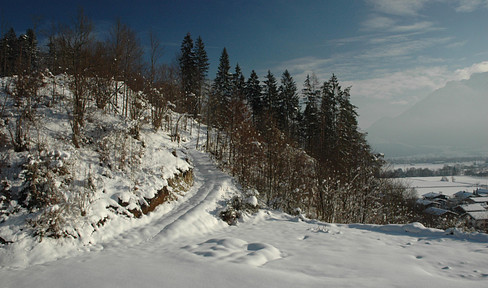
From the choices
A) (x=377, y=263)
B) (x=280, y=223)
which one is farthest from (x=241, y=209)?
(x=377, y=263)

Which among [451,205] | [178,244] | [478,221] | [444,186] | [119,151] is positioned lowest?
[451,205]

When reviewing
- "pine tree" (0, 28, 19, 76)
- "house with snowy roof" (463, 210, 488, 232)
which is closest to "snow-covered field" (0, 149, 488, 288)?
"house with snowy roof" (463, 210, 488, 232)

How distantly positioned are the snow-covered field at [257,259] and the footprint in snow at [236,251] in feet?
0.08

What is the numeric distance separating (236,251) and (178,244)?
2.21 meters

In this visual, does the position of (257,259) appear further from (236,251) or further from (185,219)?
(185,219)

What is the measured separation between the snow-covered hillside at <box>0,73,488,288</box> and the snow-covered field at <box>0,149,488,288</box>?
3 centimetres

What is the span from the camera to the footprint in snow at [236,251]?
206 inches

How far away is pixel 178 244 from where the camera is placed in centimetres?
716

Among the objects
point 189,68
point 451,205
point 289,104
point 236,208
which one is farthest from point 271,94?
point 451,205

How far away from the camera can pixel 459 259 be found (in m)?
5.54

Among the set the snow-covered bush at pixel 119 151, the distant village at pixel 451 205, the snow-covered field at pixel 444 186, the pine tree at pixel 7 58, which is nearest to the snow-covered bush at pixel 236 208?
the snow-covered bush at pixel 119 151

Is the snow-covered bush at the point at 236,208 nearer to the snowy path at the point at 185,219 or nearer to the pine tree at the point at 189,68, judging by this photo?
the snowy path at the point at 185,219

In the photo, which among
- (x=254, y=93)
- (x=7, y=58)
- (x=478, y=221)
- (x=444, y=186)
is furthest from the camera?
(x=444, y=186)

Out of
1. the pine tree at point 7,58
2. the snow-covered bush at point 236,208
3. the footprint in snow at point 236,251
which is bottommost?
the snow-covered bush at point 236,208
